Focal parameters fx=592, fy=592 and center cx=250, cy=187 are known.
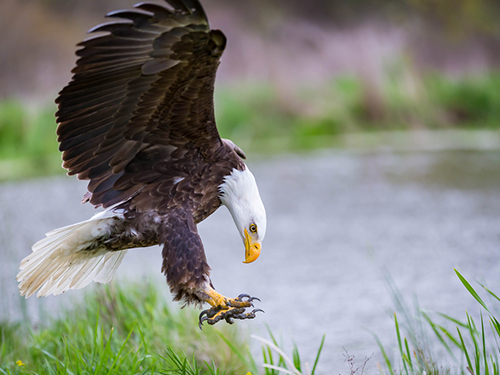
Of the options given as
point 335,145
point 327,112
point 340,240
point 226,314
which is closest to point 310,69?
point 327,112

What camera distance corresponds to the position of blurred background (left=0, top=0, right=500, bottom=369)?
3.79 meters

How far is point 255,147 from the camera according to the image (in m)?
7.75

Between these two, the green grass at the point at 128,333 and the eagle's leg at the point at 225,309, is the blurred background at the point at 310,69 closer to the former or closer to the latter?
the green grass at the point at 128,333

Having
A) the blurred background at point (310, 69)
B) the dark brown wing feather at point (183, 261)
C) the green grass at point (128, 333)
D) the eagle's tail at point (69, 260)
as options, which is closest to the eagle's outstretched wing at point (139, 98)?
the eagle's tail at point (69, 260)

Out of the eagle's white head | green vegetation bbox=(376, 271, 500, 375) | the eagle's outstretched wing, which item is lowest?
green vegetation bbox=(376, 271, 500, 375)

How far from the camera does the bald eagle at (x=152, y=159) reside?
1952mm

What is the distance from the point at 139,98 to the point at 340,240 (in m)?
2.87

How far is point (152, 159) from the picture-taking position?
2.28 metres

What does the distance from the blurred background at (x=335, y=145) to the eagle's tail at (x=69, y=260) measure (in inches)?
28.9

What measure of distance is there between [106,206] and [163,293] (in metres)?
1.12

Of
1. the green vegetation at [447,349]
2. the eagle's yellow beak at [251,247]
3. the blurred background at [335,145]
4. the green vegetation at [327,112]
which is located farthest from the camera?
the green vegetation at [327,112]

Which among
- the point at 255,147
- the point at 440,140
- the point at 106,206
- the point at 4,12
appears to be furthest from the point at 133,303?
the point at 4,12

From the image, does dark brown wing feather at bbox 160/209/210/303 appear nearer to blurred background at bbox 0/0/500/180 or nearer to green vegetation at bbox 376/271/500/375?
green vegetation at bbox 376/271/500/375

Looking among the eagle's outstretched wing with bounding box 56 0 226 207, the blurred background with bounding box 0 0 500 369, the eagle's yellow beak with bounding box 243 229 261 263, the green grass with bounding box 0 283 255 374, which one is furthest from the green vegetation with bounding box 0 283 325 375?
the eagle's outstretched wing with bounding box 56 0 226 207
